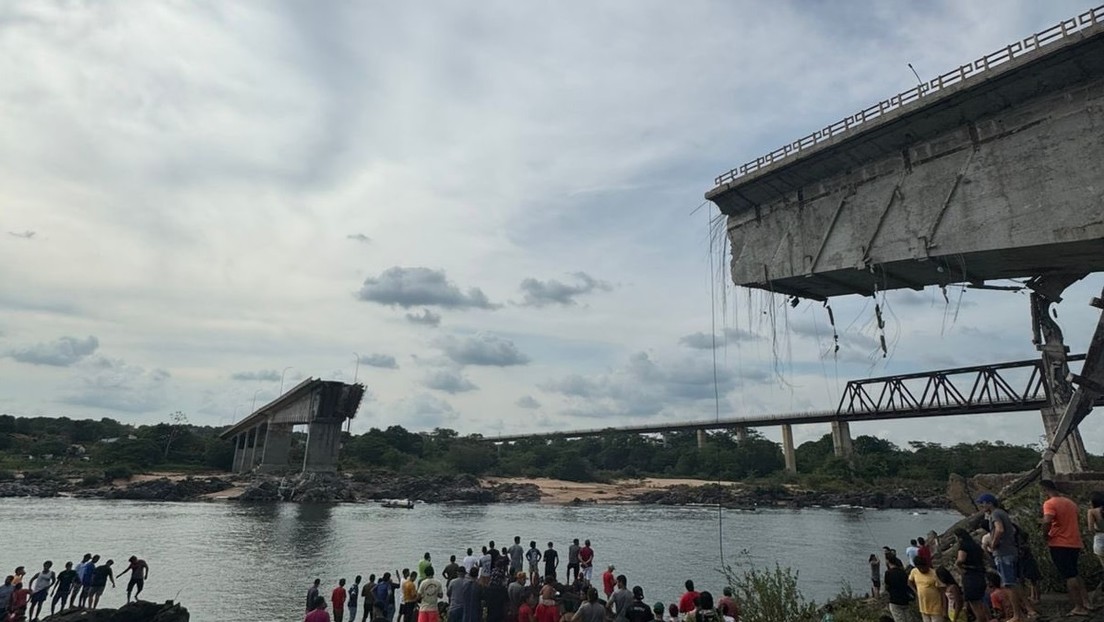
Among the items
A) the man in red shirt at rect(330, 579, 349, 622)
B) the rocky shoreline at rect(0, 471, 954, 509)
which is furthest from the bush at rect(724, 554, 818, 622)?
the rocky shoreline at rect(0, 471, 954, 509)

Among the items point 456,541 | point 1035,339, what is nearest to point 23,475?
point 456,541

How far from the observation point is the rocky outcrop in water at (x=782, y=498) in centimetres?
7637

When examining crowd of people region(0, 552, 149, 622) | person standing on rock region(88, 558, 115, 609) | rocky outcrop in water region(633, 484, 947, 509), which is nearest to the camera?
crowd of people region(0, 552, 149, 622)

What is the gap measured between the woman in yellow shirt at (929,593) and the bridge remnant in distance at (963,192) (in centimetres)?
1094

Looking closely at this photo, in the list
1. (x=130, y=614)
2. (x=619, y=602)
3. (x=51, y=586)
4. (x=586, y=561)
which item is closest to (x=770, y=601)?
(x=619, y=602)

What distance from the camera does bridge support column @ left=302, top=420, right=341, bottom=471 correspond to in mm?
76500

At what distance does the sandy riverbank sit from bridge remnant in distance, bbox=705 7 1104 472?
221 ft

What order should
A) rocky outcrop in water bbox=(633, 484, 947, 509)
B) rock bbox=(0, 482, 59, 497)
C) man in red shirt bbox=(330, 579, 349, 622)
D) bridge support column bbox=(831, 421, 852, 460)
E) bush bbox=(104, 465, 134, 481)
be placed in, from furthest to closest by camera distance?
bridge support column bbox=(831, 421, 852, 460) < rocky outcrop in water bbox=(633, 484, 947, 509) < bush bbox=(104, 465, 134, 481) < rock bbox=(0, 482, 59, 497) < man in red shirt bbox=(330, 579, 349, 622)

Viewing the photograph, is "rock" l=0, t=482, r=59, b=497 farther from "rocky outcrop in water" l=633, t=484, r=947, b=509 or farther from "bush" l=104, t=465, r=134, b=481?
"rocky outcrop in water" l=633, t=484, r=947, b=509

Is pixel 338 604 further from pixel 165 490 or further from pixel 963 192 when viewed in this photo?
pixel 165 490

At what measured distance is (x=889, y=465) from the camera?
92562 mm

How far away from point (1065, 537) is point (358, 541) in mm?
38956

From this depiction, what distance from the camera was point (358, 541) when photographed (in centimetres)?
3959

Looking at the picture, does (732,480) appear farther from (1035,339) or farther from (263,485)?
(1035,339)
